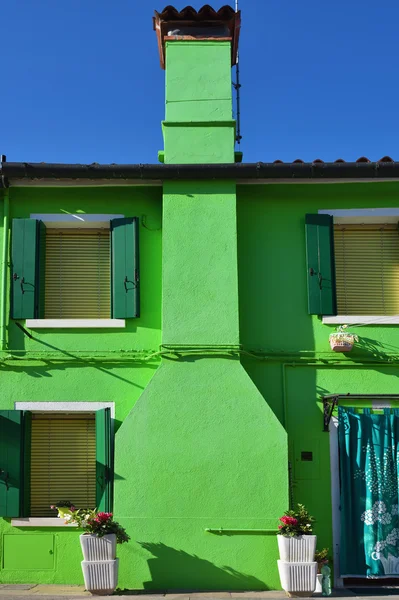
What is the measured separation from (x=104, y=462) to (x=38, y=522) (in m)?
1.28

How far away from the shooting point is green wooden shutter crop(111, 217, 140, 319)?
10.3 m

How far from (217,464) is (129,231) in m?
3.68

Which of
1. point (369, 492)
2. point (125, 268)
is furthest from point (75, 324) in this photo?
point (369, 492)

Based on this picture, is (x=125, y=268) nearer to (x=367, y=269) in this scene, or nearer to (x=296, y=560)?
(x=367, y=269)

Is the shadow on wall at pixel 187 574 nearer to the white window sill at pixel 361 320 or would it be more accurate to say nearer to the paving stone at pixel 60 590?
the paving stone at pixel 60 590

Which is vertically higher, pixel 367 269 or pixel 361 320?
pixel 367 269

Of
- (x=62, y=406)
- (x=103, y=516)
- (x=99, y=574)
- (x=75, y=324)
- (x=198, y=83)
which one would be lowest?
Result: (x=99, y=574)

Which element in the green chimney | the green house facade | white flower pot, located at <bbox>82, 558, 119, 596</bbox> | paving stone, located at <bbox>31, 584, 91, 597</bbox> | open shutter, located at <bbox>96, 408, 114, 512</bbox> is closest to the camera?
white flower pot, located at <bbox>82, 558, 119, 596</bbox>

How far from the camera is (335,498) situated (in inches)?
388

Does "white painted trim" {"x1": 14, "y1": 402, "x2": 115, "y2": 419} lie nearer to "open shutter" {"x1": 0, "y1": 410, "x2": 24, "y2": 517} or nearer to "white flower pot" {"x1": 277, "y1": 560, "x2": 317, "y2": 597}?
"open shutter" {"x1": 0, "y1": 410, "x2": 24, "y2": 517}

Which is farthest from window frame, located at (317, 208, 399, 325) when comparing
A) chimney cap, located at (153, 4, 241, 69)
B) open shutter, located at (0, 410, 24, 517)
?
open shutter, located at (0, 410, 24, 517)

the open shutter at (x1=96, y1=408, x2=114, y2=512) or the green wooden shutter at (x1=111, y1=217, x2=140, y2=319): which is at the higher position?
the green wooden shutter at (x1=111, y1=217, x2=140, y2=319)

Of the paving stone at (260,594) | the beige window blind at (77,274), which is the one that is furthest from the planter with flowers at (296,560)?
the beige window blind at (77,274)

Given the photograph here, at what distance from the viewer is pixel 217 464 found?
9.60m
